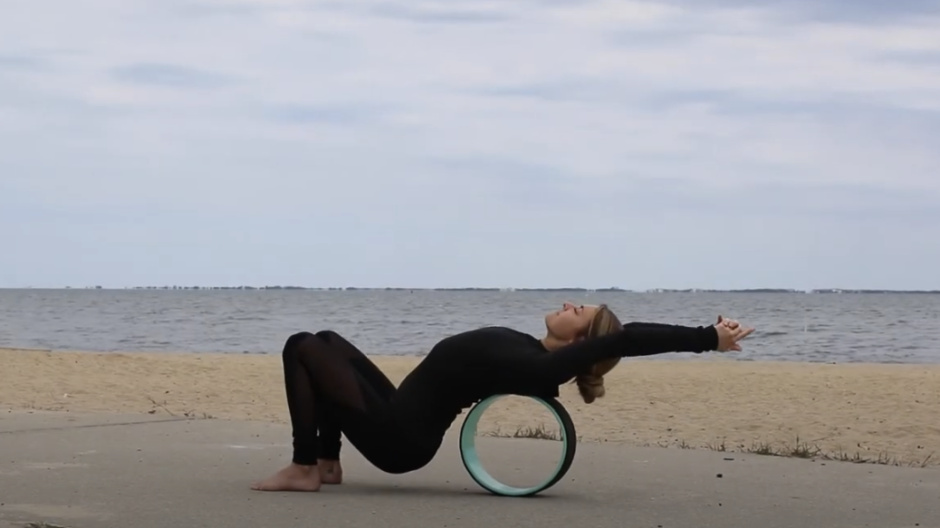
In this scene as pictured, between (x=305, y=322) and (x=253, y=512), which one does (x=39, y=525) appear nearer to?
(x=253, y=512)

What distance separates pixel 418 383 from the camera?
5.86 m

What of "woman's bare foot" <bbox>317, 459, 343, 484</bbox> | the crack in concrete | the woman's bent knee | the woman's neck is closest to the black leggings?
the woman's bent knee

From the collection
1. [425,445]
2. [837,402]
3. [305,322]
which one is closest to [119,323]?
[305,322]

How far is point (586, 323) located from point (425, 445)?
3.28ft

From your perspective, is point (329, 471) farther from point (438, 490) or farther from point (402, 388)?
point (402, 388)

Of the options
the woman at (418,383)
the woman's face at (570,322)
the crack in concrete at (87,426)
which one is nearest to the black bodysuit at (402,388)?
the woman at (418,383)

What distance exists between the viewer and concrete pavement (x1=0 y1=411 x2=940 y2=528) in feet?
17.4

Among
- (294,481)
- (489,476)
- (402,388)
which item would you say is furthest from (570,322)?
(294,481)

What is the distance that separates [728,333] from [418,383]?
1.52 metres

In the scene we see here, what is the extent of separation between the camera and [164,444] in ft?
26.0

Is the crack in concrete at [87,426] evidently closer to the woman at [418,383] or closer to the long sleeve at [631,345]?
the woman at [418,383]

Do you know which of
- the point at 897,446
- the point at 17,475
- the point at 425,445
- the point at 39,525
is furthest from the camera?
the point at 897,446

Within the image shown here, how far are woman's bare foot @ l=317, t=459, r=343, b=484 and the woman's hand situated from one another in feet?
7.23

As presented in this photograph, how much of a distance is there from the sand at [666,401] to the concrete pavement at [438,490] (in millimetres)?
1720
